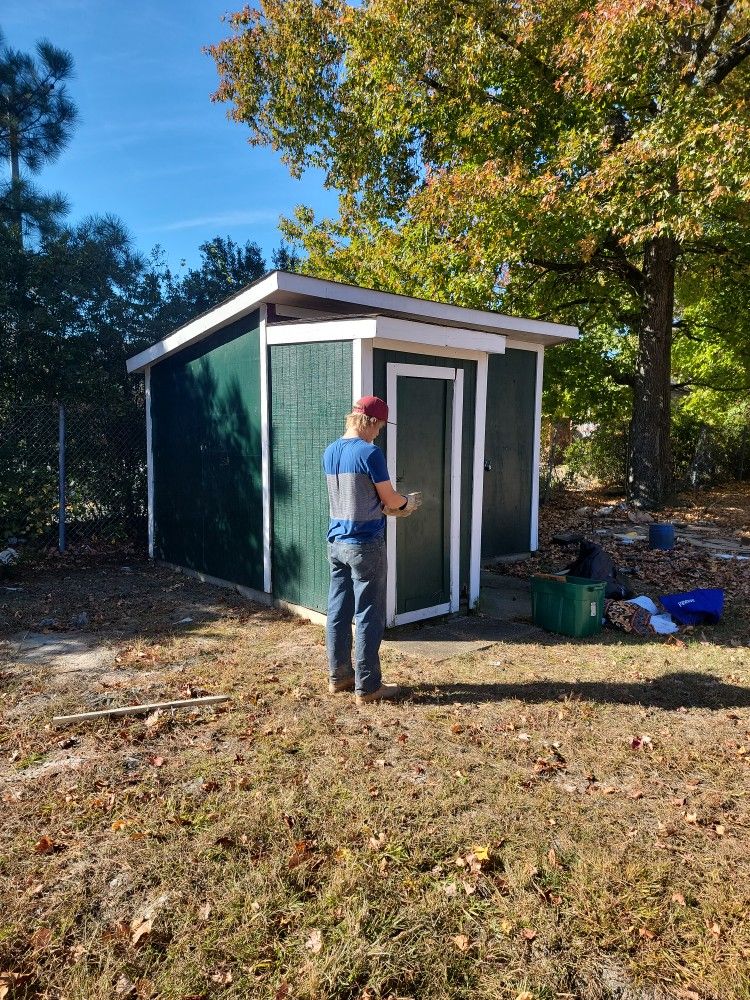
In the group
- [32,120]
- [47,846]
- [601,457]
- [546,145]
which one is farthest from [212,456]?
[601,457]

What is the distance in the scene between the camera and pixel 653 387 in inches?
492

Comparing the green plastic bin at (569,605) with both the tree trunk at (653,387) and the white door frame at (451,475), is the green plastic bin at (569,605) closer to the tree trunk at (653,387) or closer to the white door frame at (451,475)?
the white door frame at (451,475)

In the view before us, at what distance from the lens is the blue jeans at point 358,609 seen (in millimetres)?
4039

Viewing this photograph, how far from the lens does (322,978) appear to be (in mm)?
2086

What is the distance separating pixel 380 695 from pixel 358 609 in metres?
0.60

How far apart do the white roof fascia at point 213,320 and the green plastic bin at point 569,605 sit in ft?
11.5

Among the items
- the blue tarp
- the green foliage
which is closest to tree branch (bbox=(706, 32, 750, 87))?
the green foliage

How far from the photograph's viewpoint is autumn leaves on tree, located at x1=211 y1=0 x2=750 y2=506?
29.9 feet

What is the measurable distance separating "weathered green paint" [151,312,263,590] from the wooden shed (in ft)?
0.07

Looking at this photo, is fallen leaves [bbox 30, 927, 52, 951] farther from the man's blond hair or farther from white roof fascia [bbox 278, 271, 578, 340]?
white roof fascia [bbox 278, 271, 578, 340]

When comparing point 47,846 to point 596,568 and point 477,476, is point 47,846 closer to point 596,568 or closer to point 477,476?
point 477,476

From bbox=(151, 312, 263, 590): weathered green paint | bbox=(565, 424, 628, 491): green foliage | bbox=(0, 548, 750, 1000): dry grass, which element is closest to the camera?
bbox=(0, 548, 750, 1000): dry grass

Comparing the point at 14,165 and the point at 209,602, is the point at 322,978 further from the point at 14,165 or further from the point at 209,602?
the point at 14,165

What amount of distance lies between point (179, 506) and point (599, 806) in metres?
6.26
